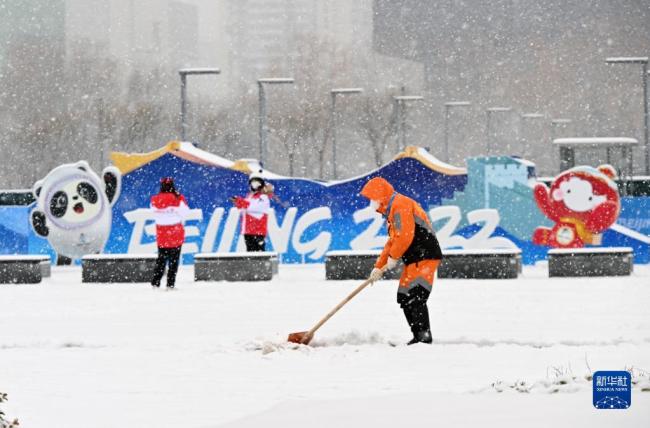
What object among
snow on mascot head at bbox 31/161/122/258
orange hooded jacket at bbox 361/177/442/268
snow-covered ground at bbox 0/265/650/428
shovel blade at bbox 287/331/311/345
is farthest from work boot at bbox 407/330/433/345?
snow on mascot head at bbox 31/161/122/258

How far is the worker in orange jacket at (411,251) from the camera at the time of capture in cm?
1081

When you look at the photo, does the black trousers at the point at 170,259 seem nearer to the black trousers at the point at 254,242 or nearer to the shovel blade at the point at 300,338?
the black trousers at the point at 254,242

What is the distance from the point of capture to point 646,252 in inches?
976

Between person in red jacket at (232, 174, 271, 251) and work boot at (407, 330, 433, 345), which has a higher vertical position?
person in red jacket at (232, 174, 271, 251)

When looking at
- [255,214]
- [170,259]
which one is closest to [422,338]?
[170,259]

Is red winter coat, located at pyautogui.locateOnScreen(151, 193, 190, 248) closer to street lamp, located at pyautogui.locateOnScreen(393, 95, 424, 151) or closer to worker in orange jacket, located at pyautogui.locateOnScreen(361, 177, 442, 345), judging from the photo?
worker in orange jacket, located at pyautogui.locateOnScreen(361, 177, 442, 345)

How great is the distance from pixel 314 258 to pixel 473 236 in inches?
127

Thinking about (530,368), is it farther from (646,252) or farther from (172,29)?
(172,29)

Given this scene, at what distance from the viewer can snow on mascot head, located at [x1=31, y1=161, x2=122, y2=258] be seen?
25500 mm

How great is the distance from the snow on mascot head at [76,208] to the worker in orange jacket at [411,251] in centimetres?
1529

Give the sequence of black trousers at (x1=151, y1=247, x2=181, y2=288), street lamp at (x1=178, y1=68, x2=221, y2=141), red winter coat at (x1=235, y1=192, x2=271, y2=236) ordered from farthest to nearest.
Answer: street lamp at (x1=178, y1=68, x2=221, y2=141)
red winter coat at (x1=235, y1=192, x2=271, y2=236)
black trousers at (x1=151, y1=247, x2=181, y2=288)

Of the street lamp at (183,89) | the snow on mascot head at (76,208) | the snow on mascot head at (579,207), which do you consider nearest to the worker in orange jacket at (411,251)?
the snow on mascot head at (579,207)

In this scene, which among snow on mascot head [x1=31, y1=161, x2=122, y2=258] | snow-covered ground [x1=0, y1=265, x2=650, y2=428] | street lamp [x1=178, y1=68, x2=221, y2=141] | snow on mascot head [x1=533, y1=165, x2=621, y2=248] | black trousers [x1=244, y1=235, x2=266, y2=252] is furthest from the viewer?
street lamp [x1=178, y1=68, x2=221, y2=141]

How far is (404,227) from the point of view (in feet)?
35.4
